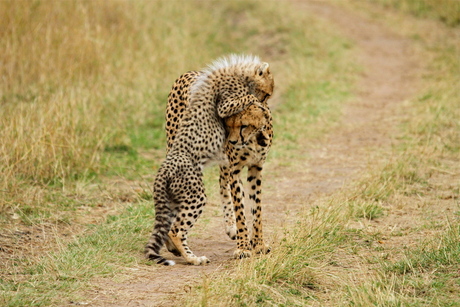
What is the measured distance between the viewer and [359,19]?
14312 mm

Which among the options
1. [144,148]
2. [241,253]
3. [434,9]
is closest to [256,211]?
[241,253]

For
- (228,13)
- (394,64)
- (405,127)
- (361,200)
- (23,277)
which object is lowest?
(23,277)

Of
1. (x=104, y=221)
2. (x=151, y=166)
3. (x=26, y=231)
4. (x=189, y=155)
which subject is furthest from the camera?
(x=151, y=166)

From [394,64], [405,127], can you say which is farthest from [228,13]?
[405,127]

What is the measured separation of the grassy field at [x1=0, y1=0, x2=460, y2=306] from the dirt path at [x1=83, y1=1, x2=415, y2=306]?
0.62 feet

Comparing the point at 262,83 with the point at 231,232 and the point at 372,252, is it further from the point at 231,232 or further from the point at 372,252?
the point at 372,252

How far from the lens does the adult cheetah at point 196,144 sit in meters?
4.16

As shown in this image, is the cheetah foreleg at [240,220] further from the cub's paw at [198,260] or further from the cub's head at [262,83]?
the cub's head at [262,83]

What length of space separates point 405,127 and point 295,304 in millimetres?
4642

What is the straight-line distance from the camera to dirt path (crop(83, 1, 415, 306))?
367 centimetres

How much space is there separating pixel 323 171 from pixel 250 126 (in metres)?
2.29

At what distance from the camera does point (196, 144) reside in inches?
171

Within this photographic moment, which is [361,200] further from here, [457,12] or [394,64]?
[457,12]

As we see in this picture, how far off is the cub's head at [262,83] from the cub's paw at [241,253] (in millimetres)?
1081
